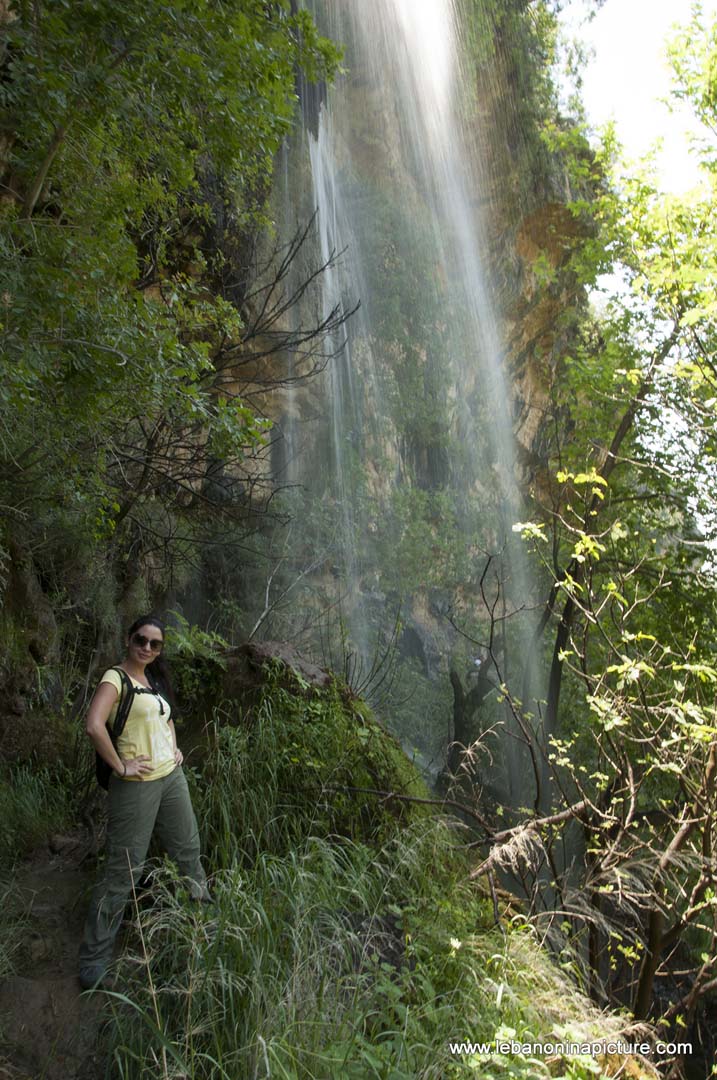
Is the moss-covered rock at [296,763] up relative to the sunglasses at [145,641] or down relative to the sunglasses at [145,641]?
down

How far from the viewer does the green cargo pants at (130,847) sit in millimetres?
3258

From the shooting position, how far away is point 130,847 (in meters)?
3.40

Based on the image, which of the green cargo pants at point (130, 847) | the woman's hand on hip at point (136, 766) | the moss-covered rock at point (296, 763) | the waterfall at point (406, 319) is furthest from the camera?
the waterfall at point (406, 319)

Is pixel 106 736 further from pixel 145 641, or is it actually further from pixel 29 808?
pixel 29 808

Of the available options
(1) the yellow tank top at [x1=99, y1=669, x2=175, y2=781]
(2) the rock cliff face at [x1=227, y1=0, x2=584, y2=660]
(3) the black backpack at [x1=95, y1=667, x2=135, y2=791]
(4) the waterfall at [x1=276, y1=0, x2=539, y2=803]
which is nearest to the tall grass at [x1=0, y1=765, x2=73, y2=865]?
(3) the black backpack at [x1=95, y1=667, x2=135, y2=791]

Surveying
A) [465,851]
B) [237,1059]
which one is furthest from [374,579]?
[237,1059]

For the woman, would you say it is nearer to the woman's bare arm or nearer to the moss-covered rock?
the woman's bare arm

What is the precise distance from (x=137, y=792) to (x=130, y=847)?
0.23m

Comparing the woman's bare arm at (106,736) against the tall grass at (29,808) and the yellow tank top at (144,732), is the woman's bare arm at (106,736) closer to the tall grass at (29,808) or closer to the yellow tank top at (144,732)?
the yellow tank top at (144,732)

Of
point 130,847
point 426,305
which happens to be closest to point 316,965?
point 130,847

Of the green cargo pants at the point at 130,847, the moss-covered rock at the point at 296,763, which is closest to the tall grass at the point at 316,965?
the moss-covered rock at the point at 296,763

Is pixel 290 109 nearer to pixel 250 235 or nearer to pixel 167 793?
pixel 167 793

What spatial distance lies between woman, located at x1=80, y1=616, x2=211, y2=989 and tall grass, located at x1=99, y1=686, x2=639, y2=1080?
0.46ft

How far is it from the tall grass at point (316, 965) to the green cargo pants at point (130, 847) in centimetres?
13
